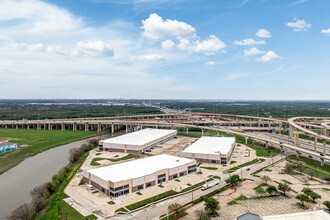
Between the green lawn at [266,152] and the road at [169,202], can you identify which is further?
the green lawn at [266,152]

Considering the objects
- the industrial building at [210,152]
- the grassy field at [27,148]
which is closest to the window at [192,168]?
the industrial building at [210,152]

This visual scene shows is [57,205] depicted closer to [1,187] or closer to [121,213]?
[121,213]

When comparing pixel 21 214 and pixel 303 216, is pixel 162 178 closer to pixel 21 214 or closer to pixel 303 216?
pixel 21 214

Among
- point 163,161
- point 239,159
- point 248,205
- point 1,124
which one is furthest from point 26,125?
point 248,205

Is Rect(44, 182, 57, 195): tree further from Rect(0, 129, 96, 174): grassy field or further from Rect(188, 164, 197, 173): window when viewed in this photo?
Rect(188, 164, 197, 173): window

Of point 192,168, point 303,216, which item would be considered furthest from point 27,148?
point 303,216

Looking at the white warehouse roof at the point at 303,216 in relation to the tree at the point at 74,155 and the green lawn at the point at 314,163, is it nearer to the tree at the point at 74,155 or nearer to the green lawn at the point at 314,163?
the green lawn at the point at 314,163

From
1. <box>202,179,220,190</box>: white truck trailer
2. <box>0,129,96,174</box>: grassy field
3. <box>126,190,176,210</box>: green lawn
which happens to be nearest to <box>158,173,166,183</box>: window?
<box>126,190,176,210</box>: green lawn
